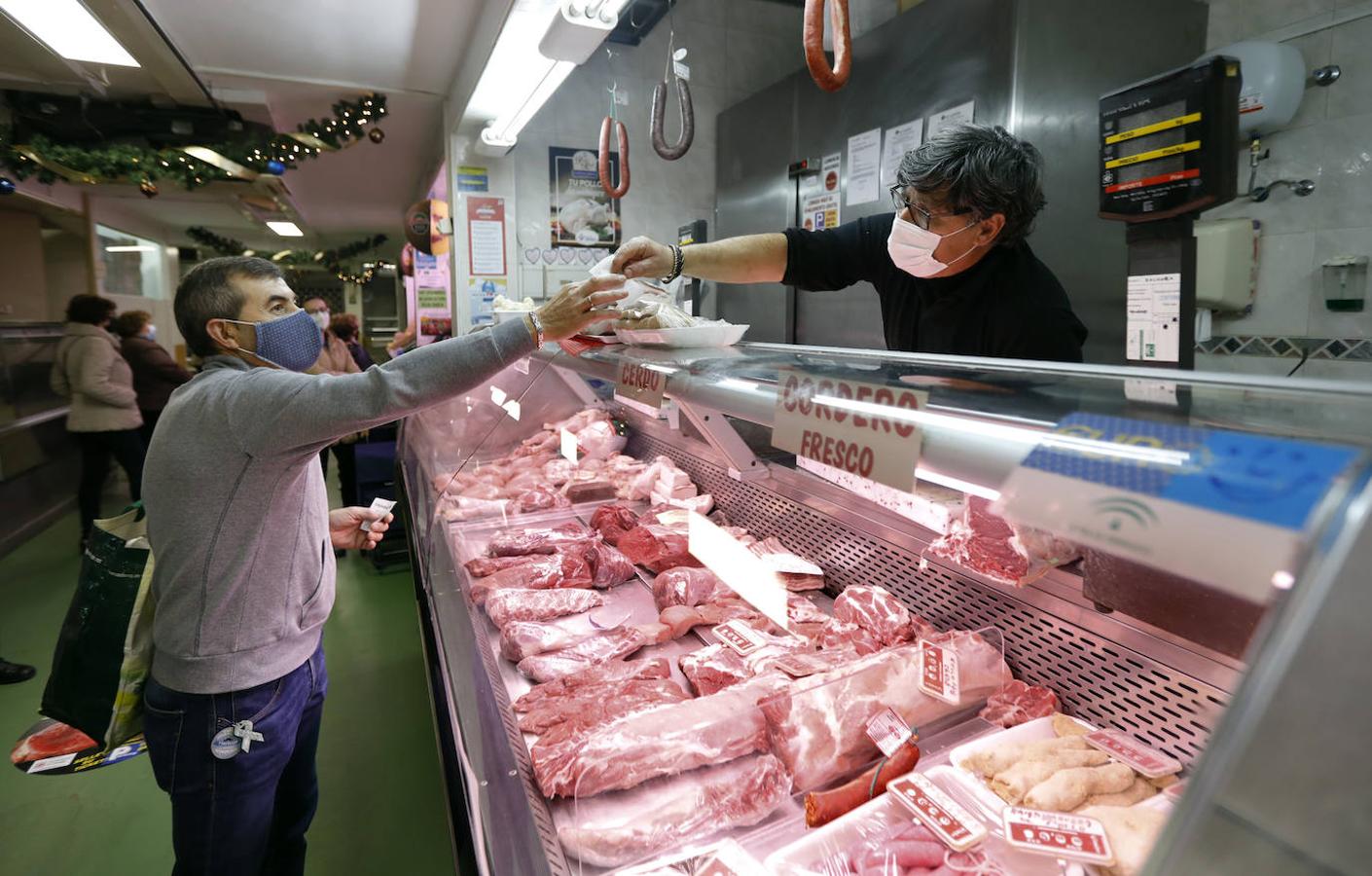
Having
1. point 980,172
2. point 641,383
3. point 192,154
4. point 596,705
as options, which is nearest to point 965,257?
point 980,172

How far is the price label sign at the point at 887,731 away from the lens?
60.1 inches

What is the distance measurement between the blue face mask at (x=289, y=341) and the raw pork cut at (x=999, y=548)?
1.82 meters

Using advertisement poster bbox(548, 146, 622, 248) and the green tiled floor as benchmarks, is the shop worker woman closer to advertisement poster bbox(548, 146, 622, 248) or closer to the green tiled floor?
the green tiled floor

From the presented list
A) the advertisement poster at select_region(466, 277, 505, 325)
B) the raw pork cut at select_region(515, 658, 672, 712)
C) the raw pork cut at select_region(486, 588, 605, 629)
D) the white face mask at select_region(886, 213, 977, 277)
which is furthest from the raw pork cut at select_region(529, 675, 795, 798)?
the advertisement poster at select_region(466, 277, 505, 325)

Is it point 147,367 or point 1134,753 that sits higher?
point 147,367

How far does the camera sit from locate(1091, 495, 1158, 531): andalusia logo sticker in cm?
65

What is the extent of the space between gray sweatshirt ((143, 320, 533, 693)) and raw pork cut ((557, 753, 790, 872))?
39.0 inches

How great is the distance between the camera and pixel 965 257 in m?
2.23

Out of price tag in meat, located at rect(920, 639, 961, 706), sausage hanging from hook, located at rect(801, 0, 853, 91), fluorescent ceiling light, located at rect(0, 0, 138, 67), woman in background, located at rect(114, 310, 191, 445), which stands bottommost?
price tag in meat, located at rect(920, 639, 961, 706)

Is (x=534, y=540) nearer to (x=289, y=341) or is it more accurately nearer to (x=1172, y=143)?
(x=289, y=341)

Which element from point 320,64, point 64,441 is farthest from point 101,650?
point 64,441

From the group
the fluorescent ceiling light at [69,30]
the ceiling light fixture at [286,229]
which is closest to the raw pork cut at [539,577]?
the fluorescent ceiling light at [69,30]

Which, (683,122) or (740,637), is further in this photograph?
(683,122)

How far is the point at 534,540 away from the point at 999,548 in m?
1.81
